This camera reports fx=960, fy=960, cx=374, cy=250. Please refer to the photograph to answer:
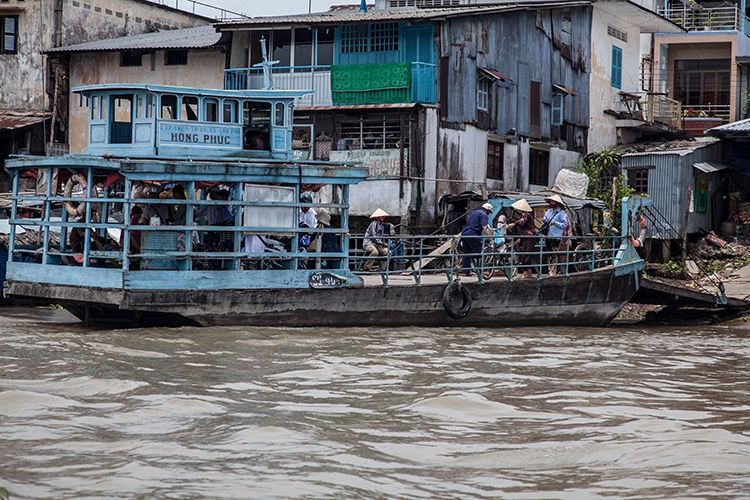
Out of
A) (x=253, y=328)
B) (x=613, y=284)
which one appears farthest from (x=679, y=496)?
(x=613, y=284)

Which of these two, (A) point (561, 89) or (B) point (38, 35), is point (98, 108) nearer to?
(B) point (38, 35)

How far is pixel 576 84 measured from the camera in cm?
2698

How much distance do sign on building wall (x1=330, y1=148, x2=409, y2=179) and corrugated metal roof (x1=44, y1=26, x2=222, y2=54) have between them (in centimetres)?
535

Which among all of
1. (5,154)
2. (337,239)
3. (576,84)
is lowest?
(337,239)

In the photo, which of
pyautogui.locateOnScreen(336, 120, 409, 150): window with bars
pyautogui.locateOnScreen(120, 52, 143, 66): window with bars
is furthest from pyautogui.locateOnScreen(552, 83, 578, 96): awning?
pyautogui.locateOnScreen(120, 52, 143, 66): window with bars

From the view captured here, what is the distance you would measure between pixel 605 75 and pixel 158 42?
42.5 ft

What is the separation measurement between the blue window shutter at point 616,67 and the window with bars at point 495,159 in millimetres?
6751

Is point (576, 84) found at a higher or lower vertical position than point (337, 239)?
higher

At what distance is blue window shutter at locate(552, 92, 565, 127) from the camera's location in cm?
2612

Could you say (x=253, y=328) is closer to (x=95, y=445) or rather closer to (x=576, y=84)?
(x=95, y=445)

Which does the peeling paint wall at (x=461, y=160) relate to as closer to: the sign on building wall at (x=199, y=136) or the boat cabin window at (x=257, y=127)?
the boat cabin window at (x=257, y=127)

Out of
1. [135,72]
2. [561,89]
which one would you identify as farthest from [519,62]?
[135,72]

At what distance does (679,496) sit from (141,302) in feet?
27.9

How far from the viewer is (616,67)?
96.0 feet
